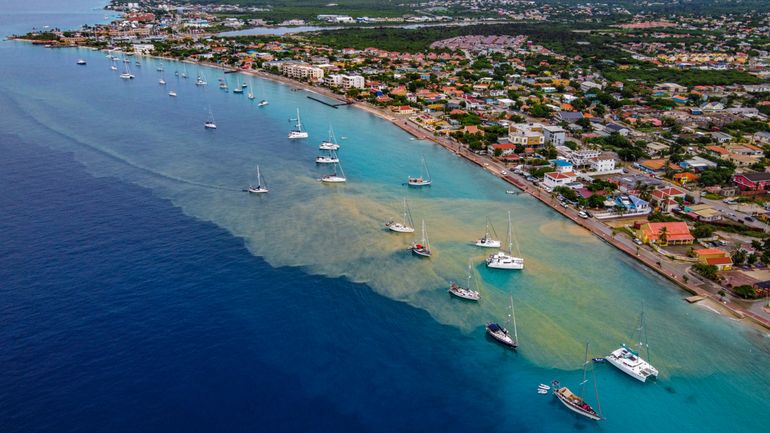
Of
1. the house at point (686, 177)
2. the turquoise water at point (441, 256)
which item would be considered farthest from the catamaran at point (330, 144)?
the house at point (686, 177)

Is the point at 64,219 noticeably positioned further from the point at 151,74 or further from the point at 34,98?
the point at 151,74

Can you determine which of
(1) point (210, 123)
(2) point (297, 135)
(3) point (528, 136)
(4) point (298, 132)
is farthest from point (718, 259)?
(1) point (210, 123)

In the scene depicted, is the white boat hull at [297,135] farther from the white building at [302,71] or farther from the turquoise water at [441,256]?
the white building at [302,71]

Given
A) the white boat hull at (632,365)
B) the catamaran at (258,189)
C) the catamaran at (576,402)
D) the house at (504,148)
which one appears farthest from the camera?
the house at (504,148)

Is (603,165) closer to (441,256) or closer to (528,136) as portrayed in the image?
(528,136)

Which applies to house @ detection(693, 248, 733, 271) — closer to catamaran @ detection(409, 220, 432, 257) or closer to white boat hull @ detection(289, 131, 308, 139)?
catamaran @ detection(409, 220, 432, 257)

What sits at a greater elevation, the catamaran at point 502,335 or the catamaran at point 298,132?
the catamaran at point 298,132

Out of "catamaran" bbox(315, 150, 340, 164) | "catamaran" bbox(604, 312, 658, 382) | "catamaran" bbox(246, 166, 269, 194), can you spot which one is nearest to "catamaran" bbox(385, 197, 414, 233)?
"catamaran" bbox(246, 166, 269, 194)
